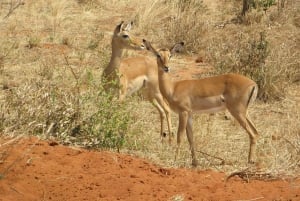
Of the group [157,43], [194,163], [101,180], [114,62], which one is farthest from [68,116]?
[157,43]

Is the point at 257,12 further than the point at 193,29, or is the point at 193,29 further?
the point at 257,12

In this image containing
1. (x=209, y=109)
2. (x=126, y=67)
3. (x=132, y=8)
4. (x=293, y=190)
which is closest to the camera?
(x=293, y=190)

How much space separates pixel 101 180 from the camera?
237 inches

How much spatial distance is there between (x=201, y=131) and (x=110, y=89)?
138 cm

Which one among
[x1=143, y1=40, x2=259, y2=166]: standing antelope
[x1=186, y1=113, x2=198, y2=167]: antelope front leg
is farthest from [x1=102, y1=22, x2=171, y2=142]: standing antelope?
[x1=186, y1=113, x2=198, y2=167]: antelope front leg

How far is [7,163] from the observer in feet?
19.6

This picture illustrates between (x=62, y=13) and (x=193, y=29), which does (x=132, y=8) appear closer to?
(x=62, y=13)

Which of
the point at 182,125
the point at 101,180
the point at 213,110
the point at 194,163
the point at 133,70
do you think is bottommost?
the point at 194,163

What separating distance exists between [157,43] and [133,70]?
4.42 metres

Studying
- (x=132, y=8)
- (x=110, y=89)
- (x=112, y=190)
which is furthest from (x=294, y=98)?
(x=132, y=8)

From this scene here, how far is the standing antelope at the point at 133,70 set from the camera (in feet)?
34.9

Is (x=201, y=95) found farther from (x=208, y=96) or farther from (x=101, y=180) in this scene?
(x=101, y=180)

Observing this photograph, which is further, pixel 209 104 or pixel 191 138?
pixel 209 104

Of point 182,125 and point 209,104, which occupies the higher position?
point 209,104
